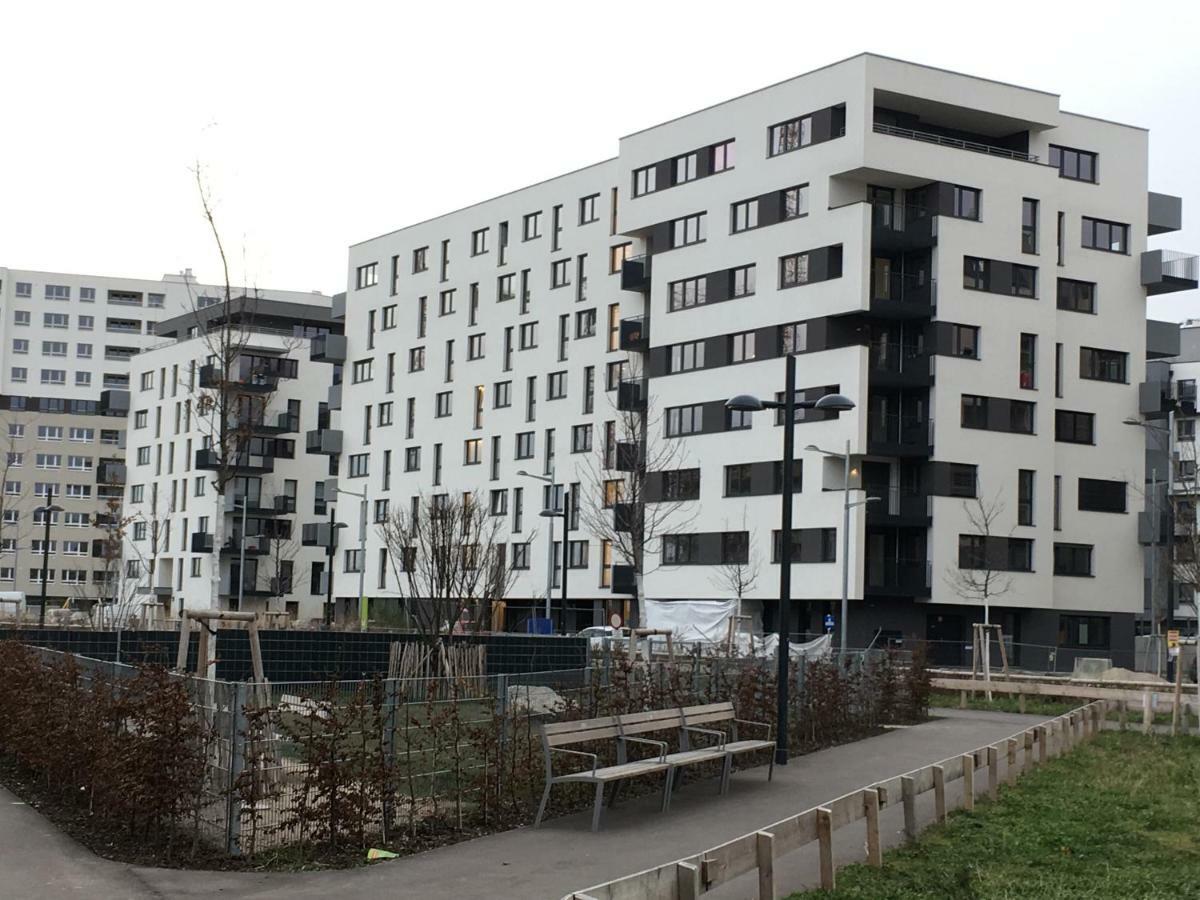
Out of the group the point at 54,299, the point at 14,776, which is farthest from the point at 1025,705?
the point at 54,299

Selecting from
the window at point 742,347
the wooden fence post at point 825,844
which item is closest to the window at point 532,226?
the window at point 742,347

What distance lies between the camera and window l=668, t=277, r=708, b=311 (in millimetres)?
65750

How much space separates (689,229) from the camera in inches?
2625

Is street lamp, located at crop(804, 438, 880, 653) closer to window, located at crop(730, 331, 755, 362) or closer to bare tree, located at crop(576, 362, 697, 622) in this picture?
window, located at crop(730, 331, 755, 362)

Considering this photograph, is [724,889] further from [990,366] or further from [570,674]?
[990,366]

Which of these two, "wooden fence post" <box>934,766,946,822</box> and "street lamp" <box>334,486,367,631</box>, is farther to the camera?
"street lamp" <box>334,486,367,631</box>

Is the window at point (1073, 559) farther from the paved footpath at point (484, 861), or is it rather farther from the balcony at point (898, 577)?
the paved footpath at point (484, 861)

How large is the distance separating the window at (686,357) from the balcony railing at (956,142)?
11178mm

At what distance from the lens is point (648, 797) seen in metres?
17.6

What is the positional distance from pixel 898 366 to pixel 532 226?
913 inches

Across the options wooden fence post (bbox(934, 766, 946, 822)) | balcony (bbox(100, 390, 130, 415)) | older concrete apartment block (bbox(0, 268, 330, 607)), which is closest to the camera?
wooden fence post (bbox(934, 766, 946, 822))

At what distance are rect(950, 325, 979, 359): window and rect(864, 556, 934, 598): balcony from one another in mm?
7848

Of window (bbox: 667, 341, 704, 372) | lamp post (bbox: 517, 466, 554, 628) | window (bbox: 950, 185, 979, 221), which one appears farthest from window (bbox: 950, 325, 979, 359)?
lamp post (bbox: 517, 466, 554, 628)

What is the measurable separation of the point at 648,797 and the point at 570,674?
92.3 inches
